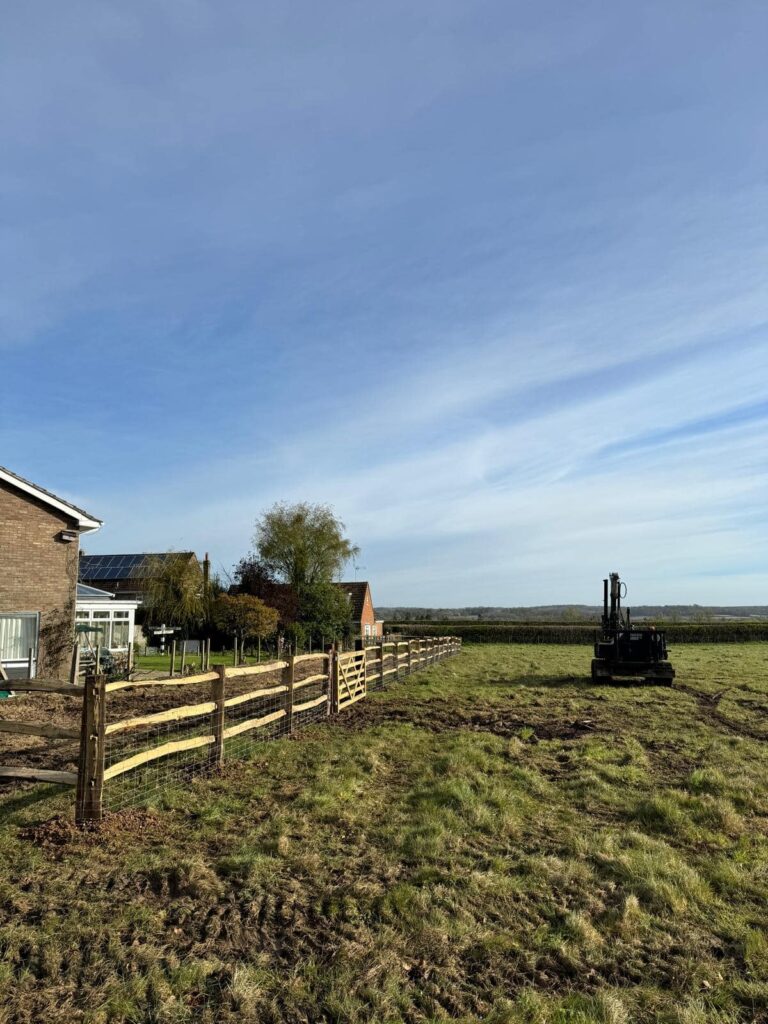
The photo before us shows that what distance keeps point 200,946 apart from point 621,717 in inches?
478

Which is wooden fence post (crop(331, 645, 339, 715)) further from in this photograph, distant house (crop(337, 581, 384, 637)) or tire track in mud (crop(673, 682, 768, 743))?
distant house (crop(337, 581, 384, 637))

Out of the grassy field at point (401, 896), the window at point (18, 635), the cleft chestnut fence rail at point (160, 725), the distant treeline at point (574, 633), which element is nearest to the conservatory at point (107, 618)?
the window at point (18, 635)

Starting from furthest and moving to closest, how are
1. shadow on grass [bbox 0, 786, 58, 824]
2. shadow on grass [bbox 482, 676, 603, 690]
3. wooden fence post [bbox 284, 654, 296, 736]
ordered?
shadow on grass [bbox 482, 676, 603, 690] < wooden fence post [bbox 284, 654, 296, 736] < shadow on grass [bbox 0, 786, 58, 824]

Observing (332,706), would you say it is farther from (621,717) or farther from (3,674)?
(3,674)

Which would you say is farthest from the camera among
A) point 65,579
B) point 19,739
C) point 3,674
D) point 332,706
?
point 65,579

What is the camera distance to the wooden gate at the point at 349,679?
1521cm

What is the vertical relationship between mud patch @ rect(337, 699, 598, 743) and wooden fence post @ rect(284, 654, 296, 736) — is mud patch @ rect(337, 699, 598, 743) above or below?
below

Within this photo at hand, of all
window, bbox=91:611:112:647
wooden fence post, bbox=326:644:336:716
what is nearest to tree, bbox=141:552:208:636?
window, bbox=91:611:112:647

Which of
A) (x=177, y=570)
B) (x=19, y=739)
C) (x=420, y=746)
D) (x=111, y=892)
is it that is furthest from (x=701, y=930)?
(x=177, y=570)

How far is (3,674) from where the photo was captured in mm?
16922

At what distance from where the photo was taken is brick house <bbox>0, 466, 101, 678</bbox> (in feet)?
61.2

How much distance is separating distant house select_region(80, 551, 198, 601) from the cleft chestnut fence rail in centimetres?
2193

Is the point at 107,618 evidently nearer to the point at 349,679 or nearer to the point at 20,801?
the point at 349,679

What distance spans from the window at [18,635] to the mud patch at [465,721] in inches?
373
